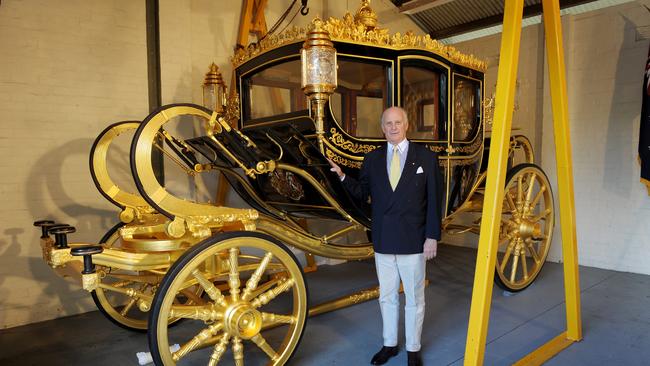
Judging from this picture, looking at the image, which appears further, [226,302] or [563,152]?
[563,152]

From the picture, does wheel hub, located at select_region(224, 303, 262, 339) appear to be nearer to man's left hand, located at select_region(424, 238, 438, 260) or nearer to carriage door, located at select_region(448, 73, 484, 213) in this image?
man's left hand, located at select_region(424, 238, 438, 260)

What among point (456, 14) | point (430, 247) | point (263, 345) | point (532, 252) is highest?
point (456, 14)

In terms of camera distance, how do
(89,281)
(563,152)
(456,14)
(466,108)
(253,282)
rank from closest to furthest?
1. (89,281)
2. (253,282)
3. (563,152)
4. (466,108)
5. (456,14)

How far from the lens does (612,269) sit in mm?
4316

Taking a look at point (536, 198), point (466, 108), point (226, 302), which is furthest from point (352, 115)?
point (536, 198)

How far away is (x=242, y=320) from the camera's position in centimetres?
207

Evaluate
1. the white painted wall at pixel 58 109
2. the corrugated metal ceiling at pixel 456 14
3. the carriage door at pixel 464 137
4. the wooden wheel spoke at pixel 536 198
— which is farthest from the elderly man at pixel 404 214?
the corrugated metal ceiling at pixel 456 14

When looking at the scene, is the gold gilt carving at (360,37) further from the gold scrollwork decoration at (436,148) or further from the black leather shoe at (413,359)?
the black leather shoe at (413,359)

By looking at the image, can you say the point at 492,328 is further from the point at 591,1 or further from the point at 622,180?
the point at 591,1

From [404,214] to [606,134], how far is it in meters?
3.11

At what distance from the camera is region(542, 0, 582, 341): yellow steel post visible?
95.4 inches

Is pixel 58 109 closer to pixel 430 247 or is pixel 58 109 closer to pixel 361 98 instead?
pixel 361 98

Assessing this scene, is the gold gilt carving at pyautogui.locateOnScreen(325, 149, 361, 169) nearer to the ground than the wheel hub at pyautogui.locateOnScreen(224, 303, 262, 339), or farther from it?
farther from it

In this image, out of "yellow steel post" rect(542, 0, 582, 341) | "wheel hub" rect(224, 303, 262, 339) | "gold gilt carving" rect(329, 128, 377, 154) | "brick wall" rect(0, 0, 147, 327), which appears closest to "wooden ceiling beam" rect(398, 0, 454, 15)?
"yellow steel post" rect(542, 0, 582, 341)
